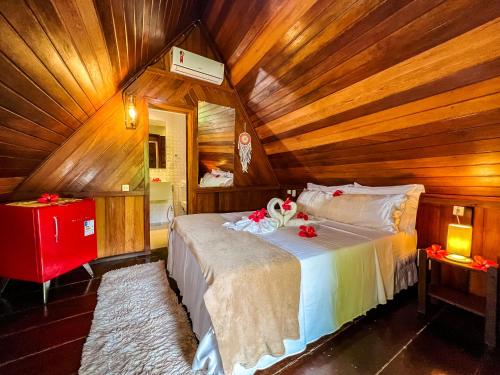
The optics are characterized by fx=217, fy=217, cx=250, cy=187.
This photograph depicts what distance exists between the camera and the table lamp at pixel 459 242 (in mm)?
1762

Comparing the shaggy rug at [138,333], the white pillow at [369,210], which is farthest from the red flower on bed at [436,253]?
the shaggy rug at [138,333]

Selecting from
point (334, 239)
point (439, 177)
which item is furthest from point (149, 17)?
point (439, 177)

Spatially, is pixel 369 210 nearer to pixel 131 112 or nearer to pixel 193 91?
pixel 193 91

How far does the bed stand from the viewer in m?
1.27

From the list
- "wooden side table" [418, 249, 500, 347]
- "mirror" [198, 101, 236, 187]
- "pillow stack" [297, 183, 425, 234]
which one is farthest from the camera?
"mirror" [198, 101, 236, 187]

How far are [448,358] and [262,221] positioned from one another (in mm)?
1499

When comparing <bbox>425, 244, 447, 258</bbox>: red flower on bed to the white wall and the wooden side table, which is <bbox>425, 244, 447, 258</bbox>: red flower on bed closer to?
the wooden side table

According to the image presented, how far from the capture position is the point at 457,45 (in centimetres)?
121

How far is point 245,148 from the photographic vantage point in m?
3.40

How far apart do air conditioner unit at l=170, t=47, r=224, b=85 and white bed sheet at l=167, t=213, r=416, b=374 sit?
2.07 m

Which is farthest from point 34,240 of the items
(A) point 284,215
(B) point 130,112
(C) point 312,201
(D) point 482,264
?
(D) point 482,264

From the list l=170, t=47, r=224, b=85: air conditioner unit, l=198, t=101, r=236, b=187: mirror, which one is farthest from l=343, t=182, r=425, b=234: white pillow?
l=170, t=47, r=224, b=85: air conditioner unit

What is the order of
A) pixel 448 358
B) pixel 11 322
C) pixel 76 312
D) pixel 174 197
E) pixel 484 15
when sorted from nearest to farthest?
pixel 484 15, pixel 448 358, pixel 11 322, pixel 76 312, pixel 174 197

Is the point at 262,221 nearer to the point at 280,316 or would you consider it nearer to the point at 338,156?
the point at 280,316
